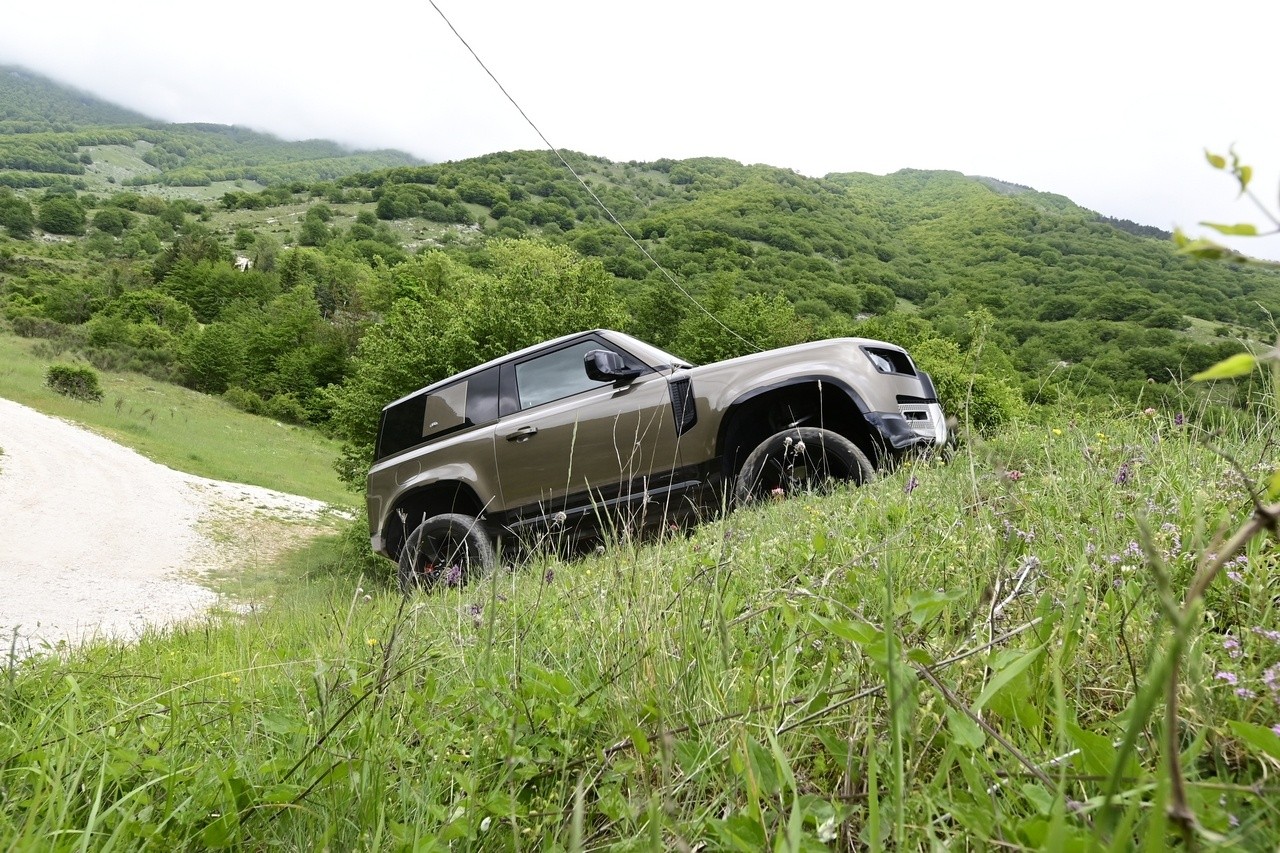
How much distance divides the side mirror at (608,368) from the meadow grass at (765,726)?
9.81 feet

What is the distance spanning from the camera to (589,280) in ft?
99.9

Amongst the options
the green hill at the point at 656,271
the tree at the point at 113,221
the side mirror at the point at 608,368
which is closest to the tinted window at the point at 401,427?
the side mirror at the point at 608,368

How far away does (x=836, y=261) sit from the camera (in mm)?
95312

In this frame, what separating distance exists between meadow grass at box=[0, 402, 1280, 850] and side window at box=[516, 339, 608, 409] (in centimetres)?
382

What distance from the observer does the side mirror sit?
4.95m

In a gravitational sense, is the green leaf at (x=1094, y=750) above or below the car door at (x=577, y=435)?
above

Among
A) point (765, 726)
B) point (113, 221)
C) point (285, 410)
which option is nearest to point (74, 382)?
point (285, 410)

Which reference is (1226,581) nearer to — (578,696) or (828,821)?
(828,821)

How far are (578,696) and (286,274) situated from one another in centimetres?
8882

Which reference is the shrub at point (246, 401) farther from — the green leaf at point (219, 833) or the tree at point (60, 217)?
the tree at point (60, 217)

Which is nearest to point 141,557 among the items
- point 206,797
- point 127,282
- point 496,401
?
point 496,401

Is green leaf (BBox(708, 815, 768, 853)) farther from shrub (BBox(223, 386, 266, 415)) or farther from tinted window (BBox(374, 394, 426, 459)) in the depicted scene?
shrub (BBox(223, 386, 266, 415))

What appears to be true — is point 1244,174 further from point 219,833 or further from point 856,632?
point 219,833

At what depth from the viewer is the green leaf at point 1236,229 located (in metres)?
0.46
